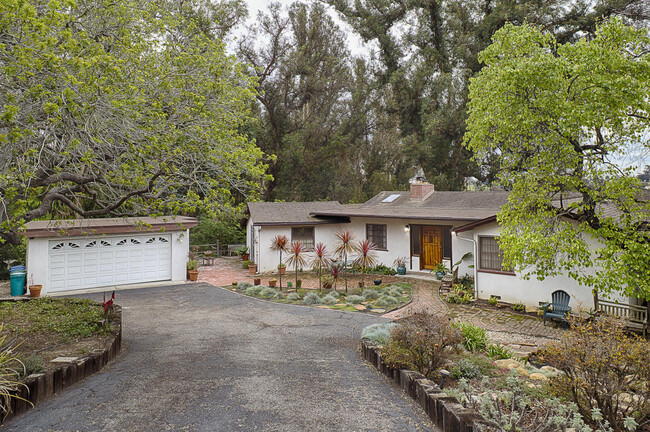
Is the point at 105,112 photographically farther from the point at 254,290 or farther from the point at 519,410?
the point at 254,290

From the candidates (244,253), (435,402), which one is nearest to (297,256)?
(244,253)

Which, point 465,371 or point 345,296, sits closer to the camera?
point 465,371

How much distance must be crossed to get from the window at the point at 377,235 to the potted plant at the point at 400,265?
0.98 metres

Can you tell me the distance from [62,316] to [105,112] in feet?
18.5

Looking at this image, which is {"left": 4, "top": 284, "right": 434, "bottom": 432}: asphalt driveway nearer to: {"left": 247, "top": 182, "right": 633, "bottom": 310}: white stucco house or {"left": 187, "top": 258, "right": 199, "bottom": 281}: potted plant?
{"left": 247, "top": 182, "right": 633, "bottom": 310}: white stucco house

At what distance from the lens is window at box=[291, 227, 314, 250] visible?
20062 mm

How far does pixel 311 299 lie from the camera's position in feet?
43.7

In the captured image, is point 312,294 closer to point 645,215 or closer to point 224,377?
point 224,377

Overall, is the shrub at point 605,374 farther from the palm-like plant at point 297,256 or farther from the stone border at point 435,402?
the palm-like plant at point 297,256

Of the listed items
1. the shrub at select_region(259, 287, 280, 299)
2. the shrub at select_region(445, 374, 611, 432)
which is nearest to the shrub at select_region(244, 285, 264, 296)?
the shrub at select_region(259, 287, 280, 299)

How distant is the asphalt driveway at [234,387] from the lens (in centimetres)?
492

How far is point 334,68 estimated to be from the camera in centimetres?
3512

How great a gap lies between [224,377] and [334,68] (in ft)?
107

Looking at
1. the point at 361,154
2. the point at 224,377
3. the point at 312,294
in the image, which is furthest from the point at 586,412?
the point at 361,154
